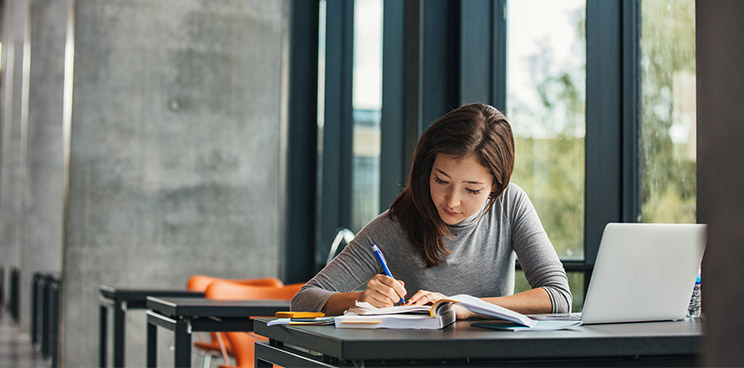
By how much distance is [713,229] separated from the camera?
668 mm

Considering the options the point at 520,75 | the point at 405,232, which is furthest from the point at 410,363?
the point at 520,75

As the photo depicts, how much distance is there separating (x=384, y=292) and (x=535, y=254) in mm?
563

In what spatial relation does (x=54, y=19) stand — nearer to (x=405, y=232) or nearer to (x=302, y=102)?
(x=302, y=102)

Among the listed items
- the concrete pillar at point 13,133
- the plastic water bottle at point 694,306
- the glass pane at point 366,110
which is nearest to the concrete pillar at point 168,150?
the glass pane at point 366,110

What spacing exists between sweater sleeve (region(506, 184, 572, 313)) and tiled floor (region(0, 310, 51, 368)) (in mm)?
5416

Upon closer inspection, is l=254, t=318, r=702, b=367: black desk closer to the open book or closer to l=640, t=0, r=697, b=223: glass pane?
the open book

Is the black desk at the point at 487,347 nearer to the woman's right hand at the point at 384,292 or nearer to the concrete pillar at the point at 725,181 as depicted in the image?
the woman's right hand at the point at 384,292

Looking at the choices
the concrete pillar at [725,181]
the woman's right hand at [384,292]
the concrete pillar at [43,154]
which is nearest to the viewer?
the concrete pillar at [725,181]

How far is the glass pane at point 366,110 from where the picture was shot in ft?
16.3

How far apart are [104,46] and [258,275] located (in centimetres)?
178

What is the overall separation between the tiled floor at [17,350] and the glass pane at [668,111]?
5341 millimetres

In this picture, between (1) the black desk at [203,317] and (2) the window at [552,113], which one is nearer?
(1) the black desk at [203,317]

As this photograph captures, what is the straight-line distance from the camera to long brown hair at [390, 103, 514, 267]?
2219 millimetres

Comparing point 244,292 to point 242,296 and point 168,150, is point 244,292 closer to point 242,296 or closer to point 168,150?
point 242,296
